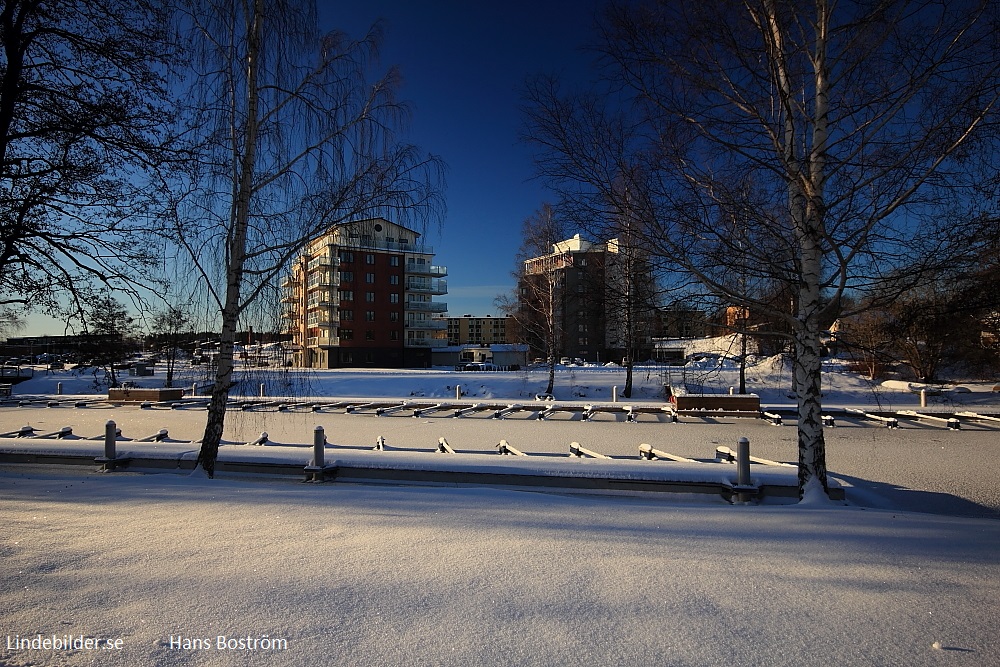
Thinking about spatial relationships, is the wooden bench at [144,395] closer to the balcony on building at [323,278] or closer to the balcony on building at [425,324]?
the balcony on building at [323,278]

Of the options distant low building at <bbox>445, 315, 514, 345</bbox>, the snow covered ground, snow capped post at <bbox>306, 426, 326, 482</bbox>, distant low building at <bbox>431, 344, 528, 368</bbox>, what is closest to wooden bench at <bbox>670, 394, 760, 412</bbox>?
the snow covered ground

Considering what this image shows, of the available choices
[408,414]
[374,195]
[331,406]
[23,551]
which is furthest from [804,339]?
[331,406]

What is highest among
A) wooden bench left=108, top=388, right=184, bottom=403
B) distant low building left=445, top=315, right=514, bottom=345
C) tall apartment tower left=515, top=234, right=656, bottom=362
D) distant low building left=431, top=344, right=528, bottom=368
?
distant low building left=445, top=315, right=514, bottom=345

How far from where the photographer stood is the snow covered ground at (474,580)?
2.49m

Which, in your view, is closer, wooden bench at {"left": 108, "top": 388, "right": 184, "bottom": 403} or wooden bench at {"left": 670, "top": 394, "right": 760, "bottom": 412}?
wooden bench at {"left": 670, "top": 394, "right": 760, "bottom": 412}

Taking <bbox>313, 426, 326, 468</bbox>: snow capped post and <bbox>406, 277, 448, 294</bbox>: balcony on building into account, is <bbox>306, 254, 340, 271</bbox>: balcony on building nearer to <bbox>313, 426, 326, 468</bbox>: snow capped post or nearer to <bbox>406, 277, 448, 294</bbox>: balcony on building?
<bbox>313, 426, 326, 468</bbox>: snow capped post

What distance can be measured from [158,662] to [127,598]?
0.80m

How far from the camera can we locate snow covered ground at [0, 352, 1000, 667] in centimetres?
249

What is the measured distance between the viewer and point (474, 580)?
3.21 metres

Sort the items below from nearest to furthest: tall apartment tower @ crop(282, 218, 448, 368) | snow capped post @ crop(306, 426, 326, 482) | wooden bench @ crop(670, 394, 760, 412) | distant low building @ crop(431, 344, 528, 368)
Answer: snow capped post @ crop(306, 426, 326, 482)
wooden bench @ crop(670, 394, 760, 412)
distant low building @ crop(431, 344, 528, 368)
tall apartment tower @ crop(282, 218, 448, 368)

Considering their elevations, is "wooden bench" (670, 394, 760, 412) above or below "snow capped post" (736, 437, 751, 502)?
below

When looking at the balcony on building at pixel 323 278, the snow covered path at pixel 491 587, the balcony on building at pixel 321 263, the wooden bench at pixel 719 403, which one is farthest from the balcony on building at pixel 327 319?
the snow covered path at pixel 491 587

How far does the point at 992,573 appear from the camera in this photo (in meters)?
3.48

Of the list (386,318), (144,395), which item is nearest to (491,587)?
(144,395)
